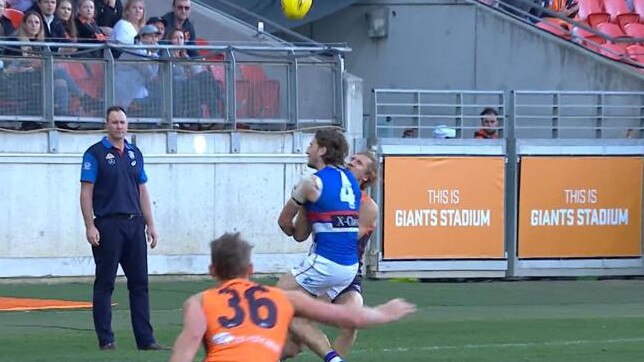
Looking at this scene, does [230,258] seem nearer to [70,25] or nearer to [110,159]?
[110,159]

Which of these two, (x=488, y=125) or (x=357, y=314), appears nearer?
(x=357, y=314)

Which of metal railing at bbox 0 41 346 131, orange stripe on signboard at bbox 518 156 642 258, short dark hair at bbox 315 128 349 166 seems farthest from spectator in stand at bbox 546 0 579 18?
short dark hair at bbox 315 128 349 166

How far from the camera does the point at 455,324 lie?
13.9 meters

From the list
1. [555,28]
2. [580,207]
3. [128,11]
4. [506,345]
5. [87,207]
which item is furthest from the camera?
[555,28]

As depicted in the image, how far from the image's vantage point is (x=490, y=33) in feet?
77.6

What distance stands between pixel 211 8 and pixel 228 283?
16.0m

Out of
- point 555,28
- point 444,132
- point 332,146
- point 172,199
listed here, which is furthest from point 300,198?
point 555,28

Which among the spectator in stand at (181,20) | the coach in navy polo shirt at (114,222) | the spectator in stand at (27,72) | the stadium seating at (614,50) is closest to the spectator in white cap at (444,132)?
the spectator in stand at (181,20)

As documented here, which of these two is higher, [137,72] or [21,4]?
[21,4]

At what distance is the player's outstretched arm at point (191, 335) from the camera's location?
6043 millimetres

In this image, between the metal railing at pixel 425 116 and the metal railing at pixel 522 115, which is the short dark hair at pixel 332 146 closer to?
the metal railing at pixel 425 116

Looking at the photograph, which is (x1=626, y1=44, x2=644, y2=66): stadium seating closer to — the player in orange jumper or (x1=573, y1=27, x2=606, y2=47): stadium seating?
(x1=573, y1=27, x2=606, y2=47): stadium seating

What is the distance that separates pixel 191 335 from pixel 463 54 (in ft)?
59.8

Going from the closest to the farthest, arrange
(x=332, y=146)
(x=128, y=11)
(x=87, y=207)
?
(x=332, y=146)
(x=87, y=207)
(x=128, y=11)
